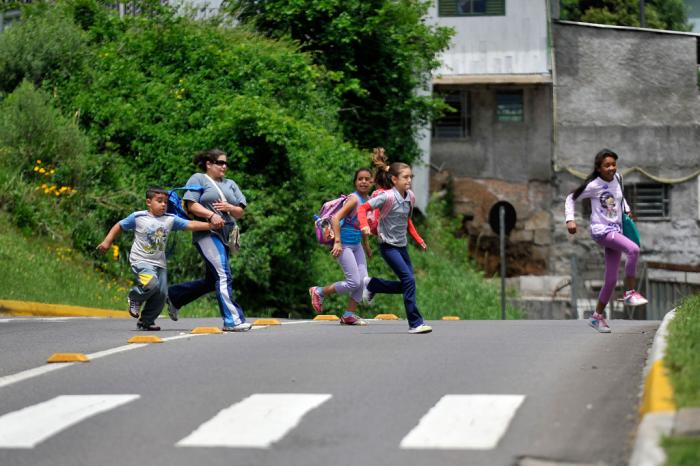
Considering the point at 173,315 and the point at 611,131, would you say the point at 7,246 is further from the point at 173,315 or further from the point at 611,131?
the point at 611,131

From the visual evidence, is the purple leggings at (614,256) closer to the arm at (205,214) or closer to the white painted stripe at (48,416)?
the arm at (205,214)

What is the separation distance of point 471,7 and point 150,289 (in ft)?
93.9

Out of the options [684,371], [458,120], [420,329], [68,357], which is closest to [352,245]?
[420,329]

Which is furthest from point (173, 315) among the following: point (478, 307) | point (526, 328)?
point (478, 307)

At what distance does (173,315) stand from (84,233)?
10.8 m

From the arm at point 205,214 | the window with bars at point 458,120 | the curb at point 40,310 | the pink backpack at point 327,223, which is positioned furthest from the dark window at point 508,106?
the arm at point 205,214

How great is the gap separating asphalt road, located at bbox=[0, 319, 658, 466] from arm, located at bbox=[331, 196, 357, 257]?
1.81 m

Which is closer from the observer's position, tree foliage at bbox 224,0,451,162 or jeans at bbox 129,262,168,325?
jeans at bbox 129,262,168,325

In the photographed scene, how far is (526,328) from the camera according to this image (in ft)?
50.6

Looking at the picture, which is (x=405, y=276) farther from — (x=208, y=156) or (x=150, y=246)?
(x=150, y=246)

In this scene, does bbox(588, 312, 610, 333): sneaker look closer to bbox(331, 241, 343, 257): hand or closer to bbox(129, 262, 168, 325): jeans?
bbox(331, 241, 343, 257): hand

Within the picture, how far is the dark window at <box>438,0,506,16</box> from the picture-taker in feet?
139

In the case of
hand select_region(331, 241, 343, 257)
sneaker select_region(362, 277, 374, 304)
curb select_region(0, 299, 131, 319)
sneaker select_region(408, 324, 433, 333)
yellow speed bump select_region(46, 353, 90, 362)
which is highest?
hand select_region(331, 241, 343, 257)

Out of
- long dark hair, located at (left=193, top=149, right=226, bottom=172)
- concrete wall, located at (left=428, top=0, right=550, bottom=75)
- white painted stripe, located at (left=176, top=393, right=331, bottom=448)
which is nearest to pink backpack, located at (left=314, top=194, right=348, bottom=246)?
long dark hair, located at (left=193, top=149, right=226, bottom=172)
